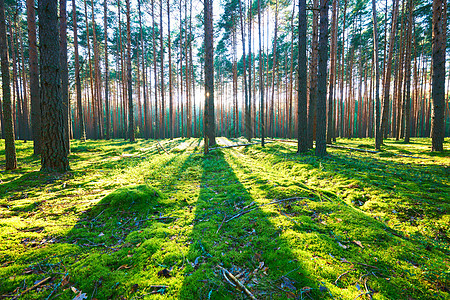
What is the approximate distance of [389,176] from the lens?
500cm

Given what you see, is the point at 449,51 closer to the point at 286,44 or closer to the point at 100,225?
the point at 286,44

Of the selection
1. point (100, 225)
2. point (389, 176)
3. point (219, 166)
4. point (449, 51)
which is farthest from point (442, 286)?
point (449, 51)

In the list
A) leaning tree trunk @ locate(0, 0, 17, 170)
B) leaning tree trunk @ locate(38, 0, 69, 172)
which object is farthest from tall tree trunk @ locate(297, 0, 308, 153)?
leaning tree trunk @ locate(0, 0, 17, 170)

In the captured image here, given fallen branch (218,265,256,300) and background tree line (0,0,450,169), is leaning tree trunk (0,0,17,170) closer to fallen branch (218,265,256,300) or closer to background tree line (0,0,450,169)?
background tree line (0,0,450,169)

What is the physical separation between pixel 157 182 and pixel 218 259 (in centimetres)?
420

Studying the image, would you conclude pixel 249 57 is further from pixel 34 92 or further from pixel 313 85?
pixel 34 92

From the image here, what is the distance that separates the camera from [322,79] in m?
7.60

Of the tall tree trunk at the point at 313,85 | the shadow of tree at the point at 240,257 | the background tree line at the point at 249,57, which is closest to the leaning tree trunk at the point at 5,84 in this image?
the background tree line at the point at 249,57

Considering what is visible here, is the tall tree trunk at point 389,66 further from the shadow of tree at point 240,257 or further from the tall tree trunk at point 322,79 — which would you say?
the shadow of tree at point 240,257

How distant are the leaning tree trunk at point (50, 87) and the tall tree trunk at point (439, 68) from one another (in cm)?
1479

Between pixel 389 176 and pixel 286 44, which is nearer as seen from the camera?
pixel 389 176

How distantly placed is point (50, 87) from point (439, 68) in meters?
15.3

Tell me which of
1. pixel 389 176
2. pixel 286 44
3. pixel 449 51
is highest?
pixel 286 44

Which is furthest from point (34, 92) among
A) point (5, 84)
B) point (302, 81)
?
point (302, 81)
